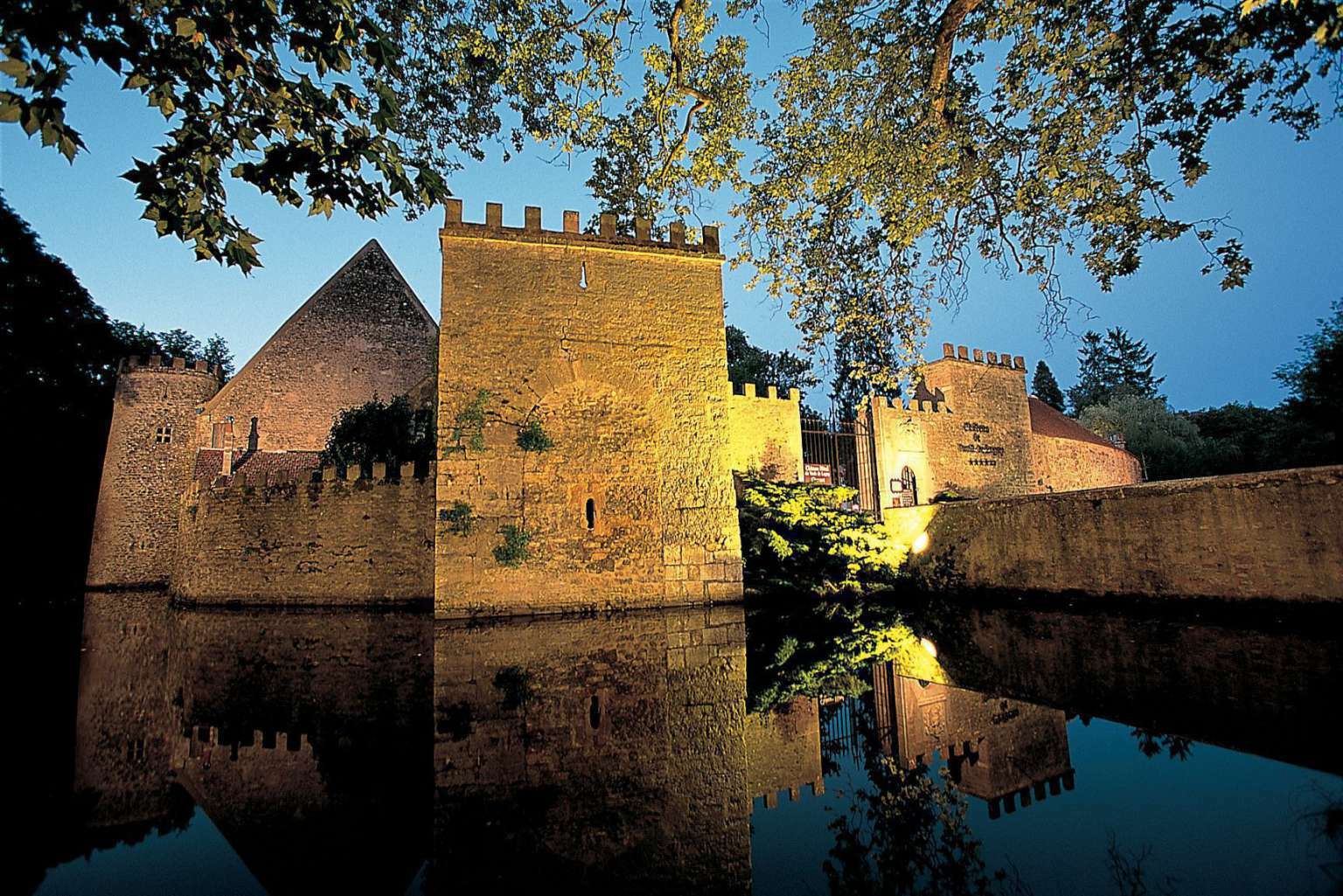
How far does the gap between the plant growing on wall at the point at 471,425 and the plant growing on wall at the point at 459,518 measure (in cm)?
96

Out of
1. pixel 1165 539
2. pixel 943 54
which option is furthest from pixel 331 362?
pixel 1165 539

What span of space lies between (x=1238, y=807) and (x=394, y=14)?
9710 millimetres

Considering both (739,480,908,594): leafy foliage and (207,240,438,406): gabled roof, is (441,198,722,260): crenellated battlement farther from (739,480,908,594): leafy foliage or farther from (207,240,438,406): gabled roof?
(207,240,438,406): gabled roof

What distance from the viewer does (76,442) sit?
20.2m

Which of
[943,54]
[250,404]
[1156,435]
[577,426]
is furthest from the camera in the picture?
[1156,435]

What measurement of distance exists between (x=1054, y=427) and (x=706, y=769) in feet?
82.7

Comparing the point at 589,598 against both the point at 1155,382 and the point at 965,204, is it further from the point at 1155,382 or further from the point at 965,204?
the point at 1155,382

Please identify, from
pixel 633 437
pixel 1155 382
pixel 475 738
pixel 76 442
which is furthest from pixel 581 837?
pixel 1155 382

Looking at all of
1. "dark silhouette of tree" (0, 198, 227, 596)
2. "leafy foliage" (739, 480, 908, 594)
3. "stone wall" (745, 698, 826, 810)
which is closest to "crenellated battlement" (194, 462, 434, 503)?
"leafy foliage" (739, 480, 908, 594)

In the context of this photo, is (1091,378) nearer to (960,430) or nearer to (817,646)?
(960,430)

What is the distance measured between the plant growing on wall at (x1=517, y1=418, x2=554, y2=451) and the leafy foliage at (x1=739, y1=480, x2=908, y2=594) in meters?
4.38

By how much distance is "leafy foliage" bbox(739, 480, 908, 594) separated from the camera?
1130 centimetres

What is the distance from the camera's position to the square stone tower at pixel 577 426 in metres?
9.58

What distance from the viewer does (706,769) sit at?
362cm
